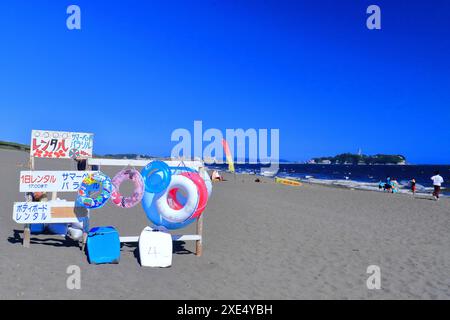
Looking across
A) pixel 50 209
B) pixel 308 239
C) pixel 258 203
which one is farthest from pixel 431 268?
pixel 258 203

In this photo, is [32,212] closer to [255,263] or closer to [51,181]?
[51,181]

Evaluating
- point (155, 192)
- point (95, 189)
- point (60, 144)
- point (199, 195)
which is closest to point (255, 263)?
point (199, 195)

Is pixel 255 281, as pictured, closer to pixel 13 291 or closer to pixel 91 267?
pixel 91 267

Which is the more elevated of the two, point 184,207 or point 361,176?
point 184,207

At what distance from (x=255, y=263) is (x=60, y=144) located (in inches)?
143

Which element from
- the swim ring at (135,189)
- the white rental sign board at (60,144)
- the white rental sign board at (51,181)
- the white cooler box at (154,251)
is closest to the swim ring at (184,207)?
the swim ring at (135,189)

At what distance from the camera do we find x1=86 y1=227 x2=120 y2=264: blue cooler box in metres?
5.70

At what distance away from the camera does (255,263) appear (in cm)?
622

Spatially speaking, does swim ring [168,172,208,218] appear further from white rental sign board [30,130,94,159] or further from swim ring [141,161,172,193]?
white rental sign board [30,130,94,159]

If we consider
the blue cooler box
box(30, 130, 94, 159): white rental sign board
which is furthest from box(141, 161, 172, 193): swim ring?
box(30, 130, 94, 159): white rental sign board

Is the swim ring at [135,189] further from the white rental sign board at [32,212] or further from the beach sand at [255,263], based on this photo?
the white rental sign board at [32,212]

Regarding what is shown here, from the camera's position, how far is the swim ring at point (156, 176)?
6.18 meters

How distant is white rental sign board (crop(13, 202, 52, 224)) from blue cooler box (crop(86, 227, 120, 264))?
3.00ft

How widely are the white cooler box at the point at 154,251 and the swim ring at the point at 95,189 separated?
92 centimetres
